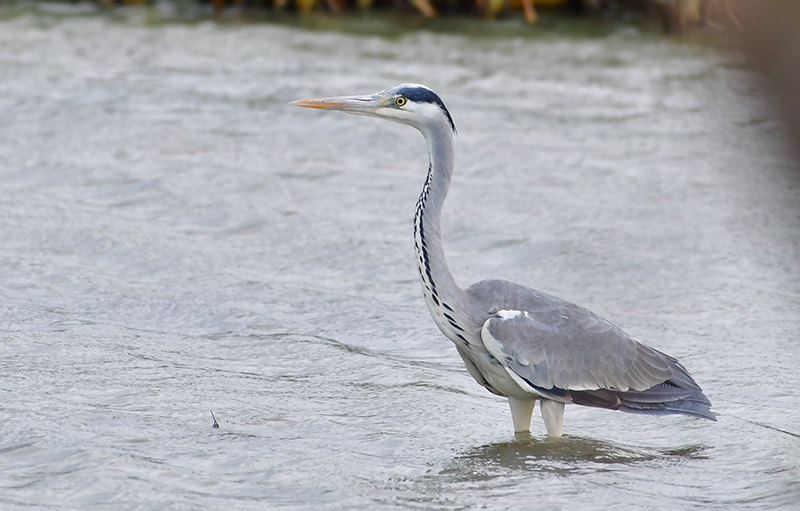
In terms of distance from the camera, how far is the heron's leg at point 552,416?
4766 millimetres

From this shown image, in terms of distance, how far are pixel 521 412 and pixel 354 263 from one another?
110 inches

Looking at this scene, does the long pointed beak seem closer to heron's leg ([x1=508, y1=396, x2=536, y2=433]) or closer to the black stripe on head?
the black stripe on head

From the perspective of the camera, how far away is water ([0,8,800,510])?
4.33 meters

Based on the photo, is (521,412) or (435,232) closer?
(435,232)

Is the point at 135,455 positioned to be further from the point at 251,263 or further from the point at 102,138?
the point at 102,138

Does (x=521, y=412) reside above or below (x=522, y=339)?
below

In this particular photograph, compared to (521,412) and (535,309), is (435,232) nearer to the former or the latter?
(535,309)

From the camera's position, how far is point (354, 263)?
7445mm

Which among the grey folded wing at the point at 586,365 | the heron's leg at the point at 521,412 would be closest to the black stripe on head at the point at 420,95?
the grey folded wing at the point at 586,365

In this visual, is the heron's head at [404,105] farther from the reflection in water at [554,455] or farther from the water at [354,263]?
the reflection in water at [554,455]

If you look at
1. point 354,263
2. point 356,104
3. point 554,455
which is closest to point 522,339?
point 554,455

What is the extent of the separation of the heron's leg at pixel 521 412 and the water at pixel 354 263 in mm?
73

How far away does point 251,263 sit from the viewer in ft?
24.2

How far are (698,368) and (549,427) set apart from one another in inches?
55.8
